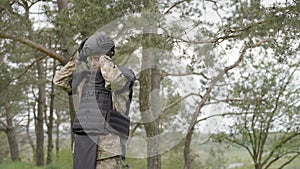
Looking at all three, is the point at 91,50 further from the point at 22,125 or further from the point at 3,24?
the point at 22,125

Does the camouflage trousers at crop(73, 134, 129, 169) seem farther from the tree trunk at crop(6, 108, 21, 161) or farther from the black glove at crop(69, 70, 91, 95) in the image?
the tree trunk at crop(6, 108, 21, 161)

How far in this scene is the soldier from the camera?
2.63 meters

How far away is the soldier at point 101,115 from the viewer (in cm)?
263

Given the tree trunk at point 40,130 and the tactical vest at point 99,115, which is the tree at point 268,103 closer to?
the tree trunk at point 40,130


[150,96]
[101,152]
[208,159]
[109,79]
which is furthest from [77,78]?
[208,159]

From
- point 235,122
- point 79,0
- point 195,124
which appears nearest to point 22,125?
point 235,122

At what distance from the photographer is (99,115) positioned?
2641 mm

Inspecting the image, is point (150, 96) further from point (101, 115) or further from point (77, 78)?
point (101, 115)

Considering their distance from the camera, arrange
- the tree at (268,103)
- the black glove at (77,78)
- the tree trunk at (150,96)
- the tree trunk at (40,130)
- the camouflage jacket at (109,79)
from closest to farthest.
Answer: the camouflage jacket at (109,79) → the black glove at (77,78) → the tree trunk at (150,96) → the tree at (268,103) → the tree trunk at (40,130)

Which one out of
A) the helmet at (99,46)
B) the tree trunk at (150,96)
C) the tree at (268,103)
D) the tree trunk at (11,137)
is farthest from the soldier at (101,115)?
the tree trunk at (11,137)

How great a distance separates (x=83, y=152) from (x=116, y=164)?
21 cm

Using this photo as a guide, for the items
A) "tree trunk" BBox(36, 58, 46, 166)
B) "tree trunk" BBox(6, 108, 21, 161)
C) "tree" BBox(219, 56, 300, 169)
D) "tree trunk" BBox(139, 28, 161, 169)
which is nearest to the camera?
"tree trunk" BBox(139, 28, 161, 169)

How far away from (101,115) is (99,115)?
0.01 metres

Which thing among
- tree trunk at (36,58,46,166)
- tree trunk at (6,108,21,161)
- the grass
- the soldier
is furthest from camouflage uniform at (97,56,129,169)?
tree trunk at (6,108,21,161)
